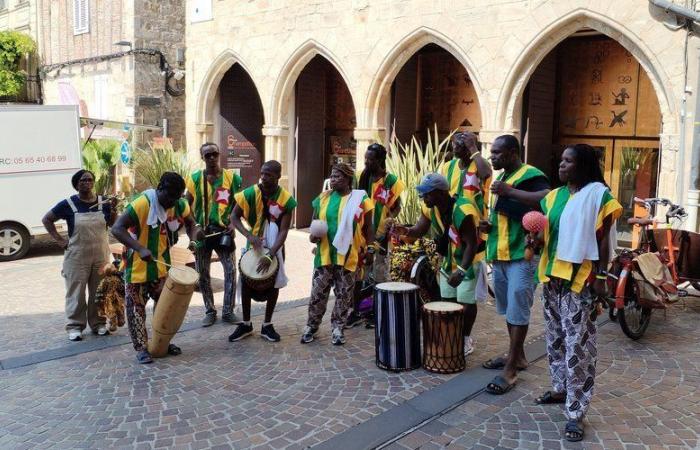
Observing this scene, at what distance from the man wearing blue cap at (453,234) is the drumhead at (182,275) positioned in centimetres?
170

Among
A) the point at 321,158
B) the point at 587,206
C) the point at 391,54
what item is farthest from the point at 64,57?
the point at 587,206

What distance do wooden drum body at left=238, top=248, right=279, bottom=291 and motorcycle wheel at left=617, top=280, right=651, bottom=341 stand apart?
10.2 ft

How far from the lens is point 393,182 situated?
6.31 m

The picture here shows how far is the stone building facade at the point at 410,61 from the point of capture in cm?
859

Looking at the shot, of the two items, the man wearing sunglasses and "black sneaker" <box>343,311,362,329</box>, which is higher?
the man wearing sunglasses

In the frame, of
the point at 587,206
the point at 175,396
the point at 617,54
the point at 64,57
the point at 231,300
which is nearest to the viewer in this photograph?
the point at 587,206

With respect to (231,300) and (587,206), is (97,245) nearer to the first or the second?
(231,300)

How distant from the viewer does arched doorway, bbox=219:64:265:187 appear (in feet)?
49.3

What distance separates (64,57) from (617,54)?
14.8m

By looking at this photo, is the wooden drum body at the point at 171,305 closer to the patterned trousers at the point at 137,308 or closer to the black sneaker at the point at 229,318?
the patterned trousers at the point at 137,308

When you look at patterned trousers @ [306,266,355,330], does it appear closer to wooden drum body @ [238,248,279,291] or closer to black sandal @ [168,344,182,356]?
wooden drum body @ [238,248,279,291]

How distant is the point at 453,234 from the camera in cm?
497

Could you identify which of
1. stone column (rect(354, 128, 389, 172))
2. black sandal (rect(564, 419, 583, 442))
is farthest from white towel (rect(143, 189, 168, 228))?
stone column (rect(354, 128, 389, 172))

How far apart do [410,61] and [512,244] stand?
9036mm
